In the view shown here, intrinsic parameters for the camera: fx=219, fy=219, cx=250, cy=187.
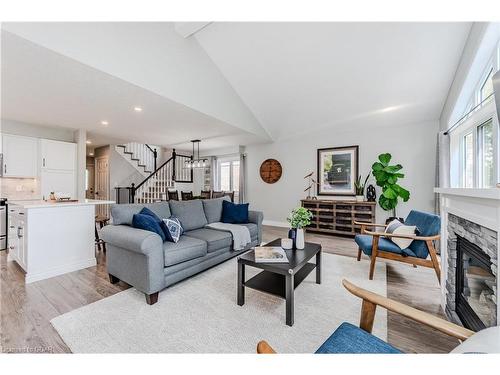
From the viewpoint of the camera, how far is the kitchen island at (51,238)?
101 inches

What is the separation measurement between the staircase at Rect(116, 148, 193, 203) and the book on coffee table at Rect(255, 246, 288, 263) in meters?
4.90

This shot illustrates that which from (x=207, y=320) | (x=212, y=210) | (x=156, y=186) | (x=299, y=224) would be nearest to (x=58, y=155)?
(x=156, y=186)

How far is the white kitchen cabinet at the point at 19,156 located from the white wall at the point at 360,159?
483cm

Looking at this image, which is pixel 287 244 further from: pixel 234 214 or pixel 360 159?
pixel 360 159

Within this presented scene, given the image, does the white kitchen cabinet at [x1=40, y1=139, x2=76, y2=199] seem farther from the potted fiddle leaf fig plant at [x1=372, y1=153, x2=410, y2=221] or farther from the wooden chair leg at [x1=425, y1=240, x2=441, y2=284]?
the potted fiddle leaf fig plant at [x1=372, y1=153, x2=410, y2=221]

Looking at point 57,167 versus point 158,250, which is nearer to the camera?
point 158,250

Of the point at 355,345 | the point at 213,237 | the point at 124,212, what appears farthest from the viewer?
the point at 213,237

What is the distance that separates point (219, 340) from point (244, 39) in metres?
3.83

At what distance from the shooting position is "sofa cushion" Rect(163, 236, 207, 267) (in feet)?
7.33

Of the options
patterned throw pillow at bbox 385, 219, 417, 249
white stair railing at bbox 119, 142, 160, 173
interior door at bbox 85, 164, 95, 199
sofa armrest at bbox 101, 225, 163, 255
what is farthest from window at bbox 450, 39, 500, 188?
interior door at bbox 85, 164, 95, 199

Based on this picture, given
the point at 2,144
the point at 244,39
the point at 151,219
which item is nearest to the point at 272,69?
the point at 244,39

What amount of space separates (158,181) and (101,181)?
214 centimetres

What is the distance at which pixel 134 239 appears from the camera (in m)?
Result: 2.09

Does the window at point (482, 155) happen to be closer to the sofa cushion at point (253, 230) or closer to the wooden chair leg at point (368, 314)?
the wooden chair leg at point (368, 314)
